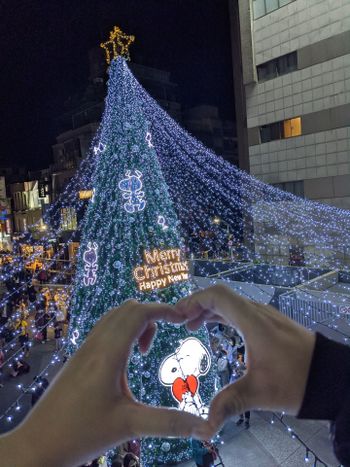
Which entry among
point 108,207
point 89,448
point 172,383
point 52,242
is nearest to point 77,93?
point 52,242

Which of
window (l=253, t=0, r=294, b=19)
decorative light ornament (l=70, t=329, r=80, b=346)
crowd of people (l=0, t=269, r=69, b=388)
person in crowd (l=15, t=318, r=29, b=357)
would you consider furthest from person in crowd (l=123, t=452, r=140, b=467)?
window (l=253, t=0, r=294, b=19)

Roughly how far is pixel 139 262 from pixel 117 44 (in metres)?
6.25

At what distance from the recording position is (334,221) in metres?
21.3

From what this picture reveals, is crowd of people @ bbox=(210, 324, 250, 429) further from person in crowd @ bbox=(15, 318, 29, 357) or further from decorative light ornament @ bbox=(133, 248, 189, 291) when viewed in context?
person in crowd @ bbox=(15, 318, 29, 357)

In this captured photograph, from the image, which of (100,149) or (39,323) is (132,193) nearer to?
(100,149)

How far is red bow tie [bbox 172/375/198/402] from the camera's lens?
8250 mm

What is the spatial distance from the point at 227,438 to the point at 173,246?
5761 millimetres

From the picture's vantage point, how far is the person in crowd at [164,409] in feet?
4.64

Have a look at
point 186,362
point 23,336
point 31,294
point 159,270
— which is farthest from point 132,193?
point 31,294

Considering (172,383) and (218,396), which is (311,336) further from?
(172,383)

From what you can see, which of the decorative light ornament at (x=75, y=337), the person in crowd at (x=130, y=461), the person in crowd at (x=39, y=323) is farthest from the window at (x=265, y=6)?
the person in crowd at (x=130, y=461)

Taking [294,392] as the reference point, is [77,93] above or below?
above

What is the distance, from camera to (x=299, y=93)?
2308 cm

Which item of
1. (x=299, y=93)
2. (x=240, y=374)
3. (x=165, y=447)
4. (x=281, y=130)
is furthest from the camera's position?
(x=281, y=130)
